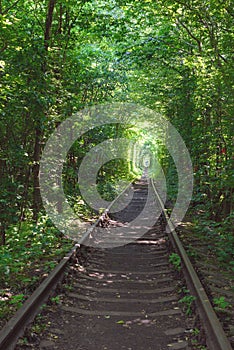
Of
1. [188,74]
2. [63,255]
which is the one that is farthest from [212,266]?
[188,74]

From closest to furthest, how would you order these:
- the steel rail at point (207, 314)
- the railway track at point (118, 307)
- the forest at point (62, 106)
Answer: the steel rail at point (207, 314), the railway track at point (118, 307), the forest at point (62, 106)

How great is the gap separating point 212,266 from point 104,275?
1814mm

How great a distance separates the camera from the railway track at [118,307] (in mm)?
3881

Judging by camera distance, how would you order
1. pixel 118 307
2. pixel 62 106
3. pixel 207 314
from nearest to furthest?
pixel 207 314 → pixel 118 307 → pixel 62 106

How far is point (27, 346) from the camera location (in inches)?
143

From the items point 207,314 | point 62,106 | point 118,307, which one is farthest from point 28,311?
point 62,106

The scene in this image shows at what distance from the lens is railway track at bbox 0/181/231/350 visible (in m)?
3.88

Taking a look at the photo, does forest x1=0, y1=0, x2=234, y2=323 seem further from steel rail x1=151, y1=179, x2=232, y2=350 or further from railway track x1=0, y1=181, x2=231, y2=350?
steel rail x1=151, y1=179, x2=232, y2=350

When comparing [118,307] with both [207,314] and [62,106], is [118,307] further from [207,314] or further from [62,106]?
[62,106]

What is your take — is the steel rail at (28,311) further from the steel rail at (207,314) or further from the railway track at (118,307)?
the steel rail at (207,314)

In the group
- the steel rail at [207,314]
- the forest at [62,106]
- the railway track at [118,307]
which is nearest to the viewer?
the steel rail at [207,314]

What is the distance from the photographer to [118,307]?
498cm

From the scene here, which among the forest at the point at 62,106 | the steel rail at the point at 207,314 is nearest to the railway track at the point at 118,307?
the steel rail at the point at 207,314

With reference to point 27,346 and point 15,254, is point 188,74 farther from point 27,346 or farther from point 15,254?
point 27,346
